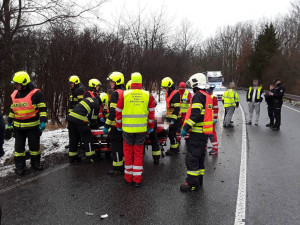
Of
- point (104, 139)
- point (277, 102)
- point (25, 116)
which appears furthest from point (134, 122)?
point (277, 102)

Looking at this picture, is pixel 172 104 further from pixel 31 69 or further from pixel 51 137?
pixel 31 69

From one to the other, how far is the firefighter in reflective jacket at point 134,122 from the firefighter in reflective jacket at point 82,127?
1.37 metres

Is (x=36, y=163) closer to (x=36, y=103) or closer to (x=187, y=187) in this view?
(x=36, y=103)

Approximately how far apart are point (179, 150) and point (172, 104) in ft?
4.63

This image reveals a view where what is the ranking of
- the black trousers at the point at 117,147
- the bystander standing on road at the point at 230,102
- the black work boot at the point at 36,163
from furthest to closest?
the bystander standing on road at the point at 230,102 < the black work boot at the point at 36,163 < the black trousers at the point at 117,147

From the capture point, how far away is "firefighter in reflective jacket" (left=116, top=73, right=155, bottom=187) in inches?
187

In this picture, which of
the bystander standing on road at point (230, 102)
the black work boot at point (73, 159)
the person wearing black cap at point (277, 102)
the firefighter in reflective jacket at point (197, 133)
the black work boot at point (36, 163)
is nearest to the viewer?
the firefighter in reflective jacket at point (197, 133)

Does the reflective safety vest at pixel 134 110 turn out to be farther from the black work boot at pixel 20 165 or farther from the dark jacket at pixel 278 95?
the dark jacket at pixel 278 95

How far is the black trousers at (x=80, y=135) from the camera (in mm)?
5910

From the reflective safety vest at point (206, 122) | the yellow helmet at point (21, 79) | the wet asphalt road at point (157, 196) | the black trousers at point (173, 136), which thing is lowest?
the wet asphalt road at point (157, 196)

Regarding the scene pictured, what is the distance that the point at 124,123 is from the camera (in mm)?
4824

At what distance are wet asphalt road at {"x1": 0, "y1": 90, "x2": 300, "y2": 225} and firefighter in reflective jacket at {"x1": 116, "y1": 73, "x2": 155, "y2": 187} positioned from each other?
12.9 inches

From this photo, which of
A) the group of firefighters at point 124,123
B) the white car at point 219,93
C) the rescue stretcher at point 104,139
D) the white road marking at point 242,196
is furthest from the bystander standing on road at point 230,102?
the white car at point 219,93

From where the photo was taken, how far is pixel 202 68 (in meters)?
61.0
